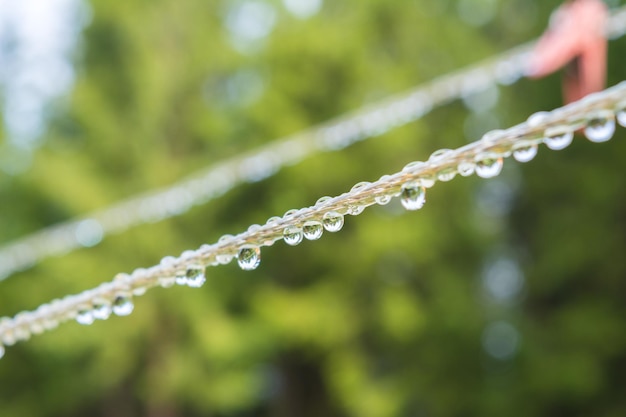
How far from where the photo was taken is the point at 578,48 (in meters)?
0.76

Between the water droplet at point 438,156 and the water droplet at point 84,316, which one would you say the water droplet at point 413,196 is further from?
the water droplet at point 84,316

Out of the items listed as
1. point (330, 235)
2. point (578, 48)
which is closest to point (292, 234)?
point (578, 48)

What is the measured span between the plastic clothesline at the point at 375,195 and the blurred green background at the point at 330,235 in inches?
103

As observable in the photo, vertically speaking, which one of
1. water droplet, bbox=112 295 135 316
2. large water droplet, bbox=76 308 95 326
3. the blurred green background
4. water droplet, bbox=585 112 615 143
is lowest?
water droplet, bbox=585 112 615 143

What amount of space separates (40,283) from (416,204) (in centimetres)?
310

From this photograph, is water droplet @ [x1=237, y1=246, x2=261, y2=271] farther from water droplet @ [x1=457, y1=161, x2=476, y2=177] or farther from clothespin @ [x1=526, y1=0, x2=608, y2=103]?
clothespin @ [x1=526, y1=0, x2=608, y2=103]

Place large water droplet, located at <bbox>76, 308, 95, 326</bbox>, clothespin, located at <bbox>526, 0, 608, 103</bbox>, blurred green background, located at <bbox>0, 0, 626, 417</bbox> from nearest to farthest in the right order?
large water droplet, located at <bbox>76, 308, 95, 326</bbox> < clothespin, located at <bbox>526, 0, 608, 103</bbox> < blurred green background, located at <bbox>0, 0, 626, 417</bbox>

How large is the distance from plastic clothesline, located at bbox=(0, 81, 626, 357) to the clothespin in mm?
560

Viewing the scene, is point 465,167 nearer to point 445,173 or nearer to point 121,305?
point 445,173

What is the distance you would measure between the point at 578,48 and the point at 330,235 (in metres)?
2.42

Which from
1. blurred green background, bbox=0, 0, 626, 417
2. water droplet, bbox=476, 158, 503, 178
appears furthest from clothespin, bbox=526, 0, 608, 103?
blurred green background, bbox=0, 0, 626, 417

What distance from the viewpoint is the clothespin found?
75cm

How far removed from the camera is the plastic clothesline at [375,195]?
17 cm

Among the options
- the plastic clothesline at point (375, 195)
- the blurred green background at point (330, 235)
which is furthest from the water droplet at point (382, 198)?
the blurred green background at point (330, 235)
